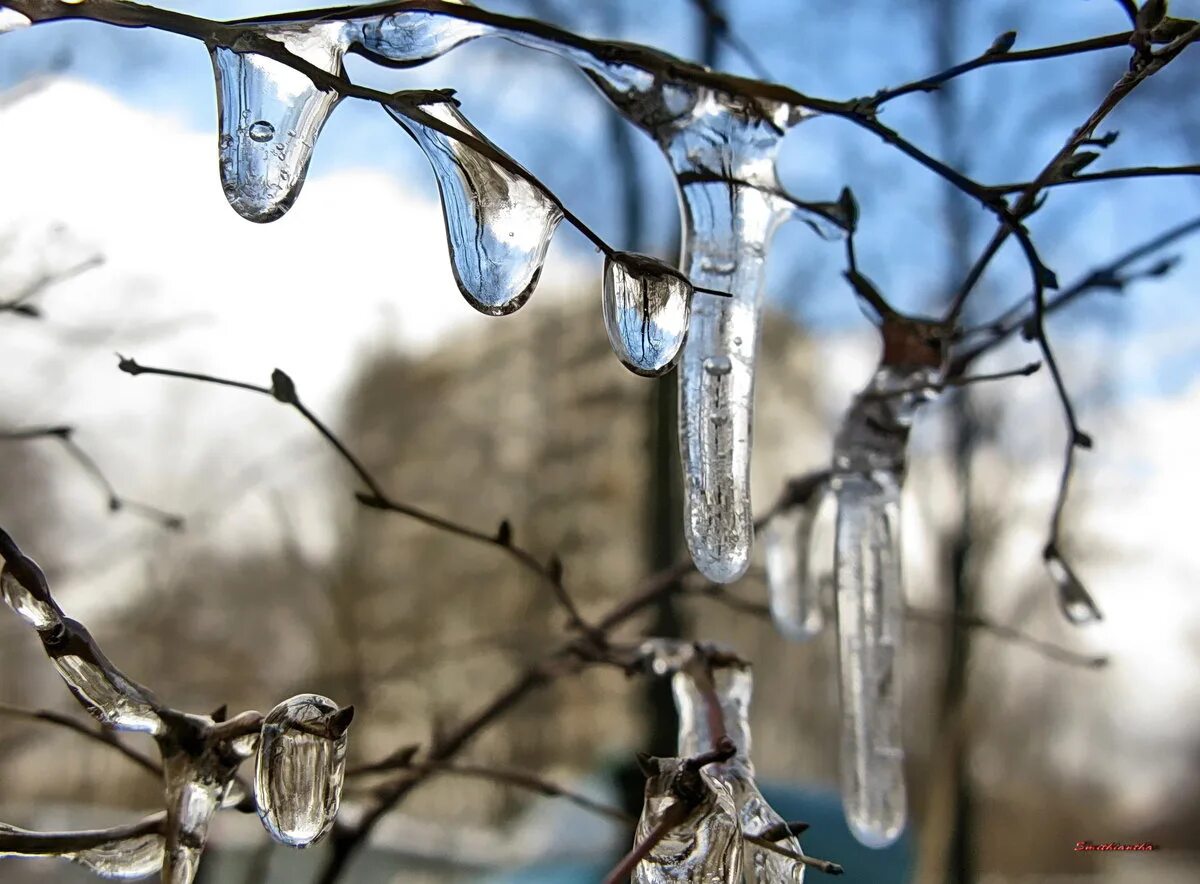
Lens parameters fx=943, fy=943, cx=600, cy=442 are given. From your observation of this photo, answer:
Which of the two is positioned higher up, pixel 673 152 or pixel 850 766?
pixel 673 152

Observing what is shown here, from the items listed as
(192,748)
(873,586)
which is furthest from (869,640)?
(192,748)

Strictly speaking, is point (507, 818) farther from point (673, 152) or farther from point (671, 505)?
point (673, 152)

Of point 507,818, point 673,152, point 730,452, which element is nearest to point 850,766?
point 730,452

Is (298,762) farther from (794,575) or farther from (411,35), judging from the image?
(794,575)

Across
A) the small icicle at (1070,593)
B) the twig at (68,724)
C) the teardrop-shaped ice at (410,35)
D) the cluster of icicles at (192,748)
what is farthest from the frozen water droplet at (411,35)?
the small icicle at (1070,593)

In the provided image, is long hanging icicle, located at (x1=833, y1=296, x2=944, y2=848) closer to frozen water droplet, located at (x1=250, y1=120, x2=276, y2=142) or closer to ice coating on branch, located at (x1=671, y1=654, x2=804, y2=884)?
ice coating on branch, located at (x1=671, y1=654, x2=804, y2=884)

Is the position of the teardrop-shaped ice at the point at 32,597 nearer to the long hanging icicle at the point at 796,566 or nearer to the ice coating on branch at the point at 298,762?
the ice coating on branch at the point at 298,762
